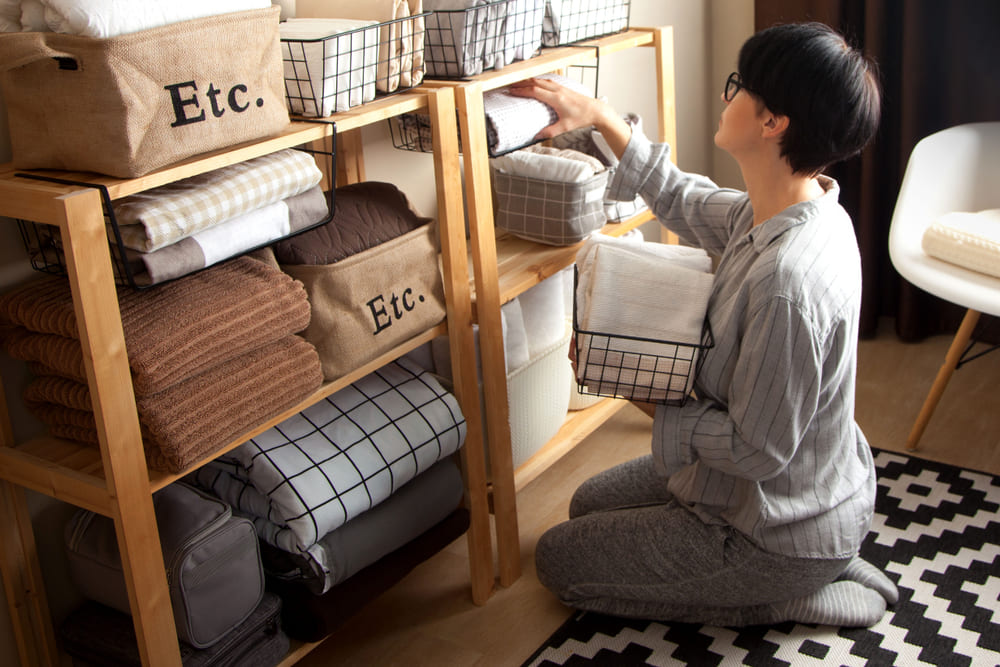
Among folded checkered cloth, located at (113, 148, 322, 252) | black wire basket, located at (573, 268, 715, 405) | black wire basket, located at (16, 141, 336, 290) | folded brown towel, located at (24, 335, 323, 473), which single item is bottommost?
black wire basket, located at (573, 268, 715, 405)

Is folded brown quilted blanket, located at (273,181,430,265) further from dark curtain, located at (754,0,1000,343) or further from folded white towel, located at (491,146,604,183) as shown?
dark curtain, located at (754,0,1000,343)

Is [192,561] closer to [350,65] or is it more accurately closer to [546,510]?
[350,65]

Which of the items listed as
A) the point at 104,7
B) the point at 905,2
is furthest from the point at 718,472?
the point at 905,2

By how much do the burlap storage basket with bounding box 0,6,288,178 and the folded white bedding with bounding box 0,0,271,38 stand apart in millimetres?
15

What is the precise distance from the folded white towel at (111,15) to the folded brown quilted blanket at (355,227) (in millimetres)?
357

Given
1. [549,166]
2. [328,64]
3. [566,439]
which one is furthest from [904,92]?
[328,64]

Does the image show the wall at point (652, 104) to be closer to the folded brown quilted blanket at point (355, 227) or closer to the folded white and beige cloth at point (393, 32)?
the folded brown quilted blanket at point (355, 227)

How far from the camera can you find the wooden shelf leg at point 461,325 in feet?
5.04

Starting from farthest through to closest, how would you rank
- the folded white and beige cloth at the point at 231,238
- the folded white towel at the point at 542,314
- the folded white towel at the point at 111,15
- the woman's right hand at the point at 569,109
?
the folded white towel at the point at 542,314 < the woman's right hand at the point at 569,109 < the folded white and beige cloth at the point at 231,238 < the folded white towel at the point at 111,15

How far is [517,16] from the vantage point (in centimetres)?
164

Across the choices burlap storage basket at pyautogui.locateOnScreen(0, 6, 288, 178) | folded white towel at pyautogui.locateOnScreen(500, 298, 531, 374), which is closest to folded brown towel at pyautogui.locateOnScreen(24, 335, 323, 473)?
burlap storage basket at pyautogui.locateOnScreen(0, 6, 288, 178)

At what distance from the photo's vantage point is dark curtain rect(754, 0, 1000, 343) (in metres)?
2.46

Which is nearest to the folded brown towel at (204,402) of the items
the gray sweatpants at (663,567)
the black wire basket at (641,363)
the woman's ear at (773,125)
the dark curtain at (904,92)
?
the black wire basket at (641,363)

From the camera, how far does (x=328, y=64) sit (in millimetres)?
1341
